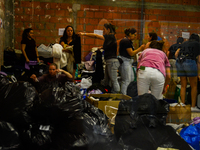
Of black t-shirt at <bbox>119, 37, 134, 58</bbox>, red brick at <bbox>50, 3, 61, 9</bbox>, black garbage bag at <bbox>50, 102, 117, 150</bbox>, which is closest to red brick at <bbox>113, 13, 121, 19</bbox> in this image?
black t-shirt at <bbox>119, 37, 134, 58</bbox>

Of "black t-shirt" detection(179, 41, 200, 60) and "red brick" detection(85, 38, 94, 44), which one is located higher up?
"red brick" detection(85, 38, 94, 44)

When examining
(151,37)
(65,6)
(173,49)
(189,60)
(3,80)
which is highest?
(65,6)

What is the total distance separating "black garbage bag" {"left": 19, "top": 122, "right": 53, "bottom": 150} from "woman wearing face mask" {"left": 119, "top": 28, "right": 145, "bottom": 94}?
94 cm

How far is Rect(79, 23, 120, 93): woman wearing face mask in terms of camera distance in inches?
81.5

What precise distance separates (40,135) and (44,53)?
2.43 feet

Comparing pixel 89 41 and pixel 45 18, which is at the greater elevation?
pixel 45 18

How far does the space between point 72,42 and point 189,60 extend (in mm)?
1230

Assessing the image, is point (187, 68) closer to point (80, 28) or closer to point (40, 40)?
point (80, 28)

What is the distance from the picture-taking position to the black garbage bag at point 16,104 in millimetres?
1548

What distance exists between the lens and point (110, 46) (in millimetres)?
2115

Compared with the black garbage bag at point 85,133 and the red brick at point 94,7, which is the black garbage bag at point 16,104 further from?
the red brick at point 94,7

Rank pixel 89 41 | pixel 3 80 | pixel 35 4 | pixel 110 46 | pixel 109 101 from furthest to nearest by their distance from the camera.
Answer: pixel 109 101 < pixel 110 46 < pixel 89 41 < pixel 35 4 < pixel 3 80

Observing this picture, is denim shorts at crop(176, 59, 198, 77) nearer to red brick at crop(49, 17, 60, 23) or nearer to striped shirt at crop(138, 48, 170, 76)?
striped shirt at crop(138, 48, 170, 76)

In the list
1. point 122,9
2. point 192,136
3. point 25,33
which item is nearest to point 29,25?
point 25,33
